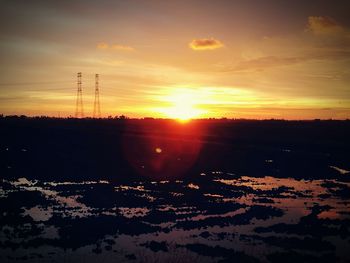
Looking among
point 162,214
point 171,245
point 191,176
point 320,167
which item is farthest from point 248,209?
point 320,167

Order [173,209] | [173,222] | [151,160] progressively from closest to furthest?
[173,222]
[173,209]
[151,160]

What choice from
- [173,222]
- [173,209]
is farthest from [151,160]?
[173,222]

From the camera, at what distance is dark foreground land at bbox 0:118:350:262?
755 inches

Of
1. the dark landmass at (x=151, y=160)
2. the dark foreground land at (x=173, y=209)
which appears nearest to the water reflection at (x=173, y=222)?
the dark foreground land at (x=173, y=209)

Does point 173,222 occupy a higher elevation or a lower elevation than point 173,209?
lower

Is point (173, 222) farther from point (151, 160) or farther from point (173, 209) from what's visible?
point (151, 160)

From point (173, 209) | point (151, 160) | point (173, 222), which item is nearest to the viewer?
point (173, 222)

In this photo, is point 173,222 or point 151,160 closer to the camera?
point 173,222

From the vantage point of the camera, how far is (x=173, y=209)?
90.5 ft

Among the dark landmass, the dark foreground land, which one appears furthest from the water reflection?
the dark landmass

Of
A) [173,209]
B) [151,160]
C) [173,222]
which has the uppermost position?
[151,160]

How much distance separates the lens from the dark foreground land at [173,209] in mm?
19172

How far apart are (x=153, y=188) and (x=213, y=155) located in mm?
25645

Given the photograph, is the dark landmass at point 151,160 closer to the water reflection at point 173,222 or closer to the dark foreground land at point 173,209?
the dark foreground land at point 173,209
